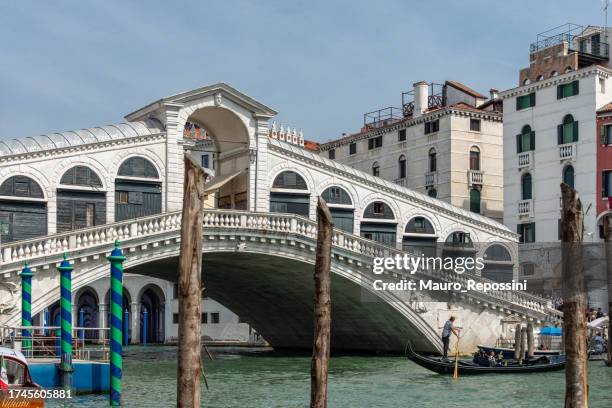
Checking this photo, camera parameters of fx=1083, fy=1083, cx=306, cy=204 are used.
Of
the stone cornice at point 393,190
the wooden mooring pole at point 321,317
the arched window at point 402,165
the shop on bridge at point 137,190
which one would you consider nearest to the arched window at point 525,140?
the stone cornice at point 393,190

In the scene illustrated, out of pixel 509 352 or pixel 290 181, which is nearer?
pixel 509 352

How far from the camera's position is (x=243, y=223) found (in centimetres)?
3028

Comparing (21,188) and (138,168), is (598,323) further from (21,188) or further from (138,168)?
(21,188)

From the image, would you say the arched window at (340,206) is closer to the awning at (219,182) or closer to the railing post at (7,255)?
the awning at (219,182)

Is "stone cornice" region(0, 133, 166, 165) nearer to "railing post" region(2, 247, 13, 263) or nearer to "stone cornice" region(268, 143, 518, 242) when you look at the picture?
"railing post" region(2, 247, 13, 263)

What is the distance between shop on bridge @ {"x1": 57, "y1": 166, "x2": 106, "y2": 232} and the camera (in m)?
30.0

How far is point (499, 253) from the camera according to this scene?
3678cm

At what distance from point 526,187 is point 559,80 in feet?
13.7

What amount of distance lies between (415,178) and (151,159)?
55.4 feet

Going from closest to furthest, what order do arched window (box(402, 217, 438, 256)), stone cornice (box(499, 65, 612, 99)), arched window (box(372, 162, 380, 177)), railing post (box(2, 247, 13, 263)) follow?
railing post (box(2, 247, 13, 263))
arched window (box(402, 217, 438, 256))
stone cornice (box(499, 65, 612, 99))
arched window (box(372, 162, 380, 177))

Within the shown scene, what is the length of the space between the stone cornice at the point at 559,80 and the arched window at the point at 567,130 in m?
1.38

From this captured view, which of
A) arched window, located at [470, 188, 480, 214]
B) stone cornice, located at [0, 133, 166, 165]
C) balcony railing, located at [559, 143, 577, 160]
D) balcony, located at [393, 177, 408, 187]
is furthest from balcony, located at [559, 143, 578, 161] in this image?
stone cornice, located at [0, 133, 166, 165]

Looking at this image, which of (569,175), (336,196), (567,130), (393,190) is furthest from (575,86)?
(336,196)

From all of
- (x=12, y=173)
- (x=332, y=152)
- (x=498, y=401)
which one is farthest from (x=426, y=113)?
(x=498, y=401)
